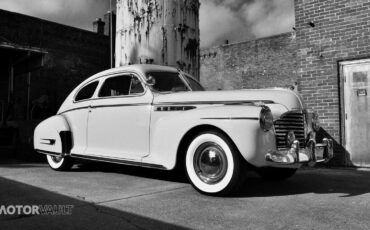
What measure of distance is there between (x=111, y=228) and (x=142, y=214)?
0.43 metres

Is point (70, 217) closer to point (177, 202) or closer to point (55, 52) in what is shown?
point (177, 202)

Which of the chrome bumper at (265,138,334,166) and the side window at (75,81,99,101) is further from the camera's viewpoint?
the side window at (75,81,99,101)

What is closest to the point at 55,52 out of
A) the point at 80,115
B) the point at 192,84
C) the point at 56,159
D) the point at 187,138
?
the point at 56,159

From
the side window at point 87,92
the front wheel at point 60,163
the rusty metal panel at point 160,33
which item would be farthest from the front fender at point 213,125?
the rusty metal panel at point 160,33

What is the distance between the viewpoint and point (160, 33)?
6.78 m

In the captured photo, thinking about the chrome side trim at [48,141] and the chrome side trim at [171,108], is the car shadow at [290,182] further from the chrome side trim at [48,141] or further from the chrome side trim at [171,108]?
the chrome side trim at [171,108]

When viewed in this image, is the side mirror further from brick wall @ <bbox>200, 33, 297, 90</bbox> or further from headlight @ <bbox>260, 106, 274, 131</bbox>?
brick wall @ <bbox>200, 33, 297, 90</bbox>

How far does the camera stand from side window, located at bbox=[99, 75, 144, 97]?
16.1 feet

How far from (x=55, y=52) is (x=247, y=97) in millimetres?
14180

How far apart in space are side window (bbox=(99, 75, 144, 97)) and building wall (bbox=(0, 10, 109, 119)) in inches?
402

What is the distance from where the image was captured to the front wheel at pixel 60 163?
577cm

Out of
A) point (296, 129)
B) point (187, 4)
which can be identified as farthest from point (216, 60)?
point (296, 129)

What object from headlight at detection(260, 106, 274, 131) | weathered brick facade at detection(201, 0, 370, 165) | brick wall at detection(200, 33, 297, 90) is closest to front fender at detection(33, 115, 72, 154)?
headlight at detection(260, 106, 274, 131)

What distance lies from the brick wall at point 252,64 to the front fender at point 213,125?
15.2 meters
